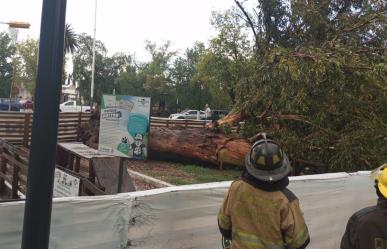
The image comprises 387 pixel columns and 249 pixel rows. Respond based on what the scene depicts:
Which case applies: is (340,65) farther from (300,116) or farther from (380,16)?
(380,16)

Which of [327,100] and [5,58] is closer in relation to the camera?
[327,100]

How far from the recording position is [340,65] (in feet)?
27.6

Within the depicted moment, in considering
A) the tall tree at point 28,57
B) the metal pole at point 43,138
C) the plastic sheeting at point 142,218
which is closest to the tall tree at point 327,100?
the plastic sheeting at point 142,218

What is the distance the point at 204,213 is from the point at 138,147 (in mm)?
1715

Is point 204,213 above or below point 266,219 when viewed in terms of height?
below

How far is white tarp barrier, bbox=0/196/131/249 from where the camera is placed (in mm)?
3146

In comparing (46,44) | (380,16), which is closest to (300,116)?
(380,16)

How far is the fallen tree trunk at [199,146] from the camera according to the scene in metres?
11.9

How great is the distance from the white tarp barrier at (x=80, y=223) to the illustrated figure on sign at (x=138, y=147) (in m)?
1.98

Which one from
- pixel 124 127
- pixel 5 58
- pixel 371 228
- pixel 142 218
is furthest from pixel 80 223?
pixel 5 58

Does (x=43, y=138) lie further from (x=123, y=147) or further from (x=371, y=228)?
(x=123, y=147)

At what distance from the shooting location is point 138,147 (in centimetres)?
559

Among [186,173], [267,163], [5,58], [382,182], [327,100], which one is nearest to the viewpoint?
[382,182]

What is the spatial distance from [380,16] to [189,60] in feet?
137
